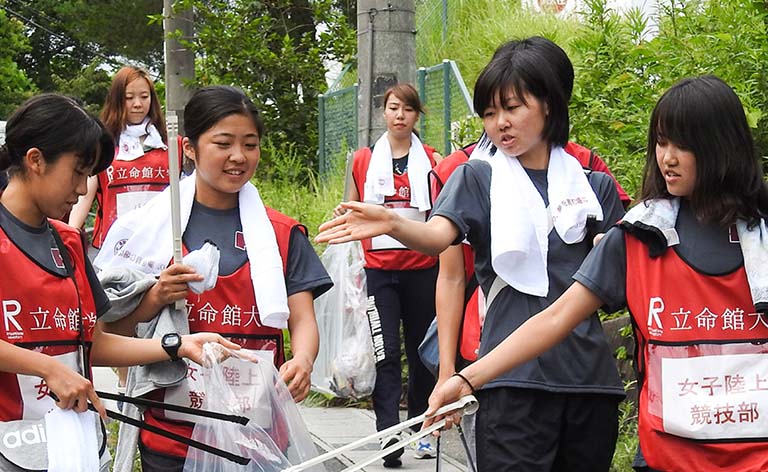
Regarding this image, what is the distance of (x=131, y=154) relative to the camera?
23.8ft

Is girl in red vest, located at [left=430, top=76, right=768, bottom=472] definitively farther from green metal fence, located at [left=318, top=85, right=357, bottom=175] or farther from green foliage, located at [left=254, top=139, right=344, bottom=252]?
green metal fence, located at [left=318, top=85, right=357, bottom=175]

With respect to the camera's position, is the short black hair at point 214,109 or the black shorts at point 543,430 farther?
the short black hair at point 214,109

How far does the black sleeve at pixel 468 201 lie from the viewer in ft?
12.4

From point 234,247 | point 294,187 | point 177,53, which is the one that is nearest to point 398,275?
point 234,247

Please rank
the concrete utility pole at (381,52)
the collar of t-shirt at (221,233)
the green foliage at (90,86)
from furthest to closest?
the green foliage at (90,86) → the concrete utility pole at (381,52) → the collar of t-shirt at (221,233)

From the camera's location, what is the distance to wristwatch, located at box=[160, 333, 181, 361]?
141 inches

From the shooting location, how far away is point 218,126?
Answer: 392cm

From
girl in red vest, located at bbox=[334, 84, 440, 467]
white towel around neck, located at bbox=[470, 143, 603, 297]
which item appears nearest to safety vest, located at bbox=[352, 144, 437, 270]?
girl in red vest, located at bbox=[334, 84, 440, 467]

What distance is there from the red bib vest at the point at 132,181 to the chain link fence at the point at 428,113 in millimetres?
3049

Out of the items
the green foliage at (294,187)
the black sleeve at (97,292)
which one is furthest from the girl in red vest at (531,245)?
the green foliage at (294,187)

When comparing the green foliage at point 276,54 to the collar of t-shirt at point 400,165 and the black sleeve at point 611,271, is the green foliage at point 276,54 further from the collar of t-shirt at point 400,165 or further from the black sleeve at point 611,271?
the black sleeve at point 611,271


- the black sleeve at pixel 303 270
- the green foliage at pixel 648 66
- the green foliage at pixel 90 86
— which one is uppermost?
the green foliage at pixel 90 86

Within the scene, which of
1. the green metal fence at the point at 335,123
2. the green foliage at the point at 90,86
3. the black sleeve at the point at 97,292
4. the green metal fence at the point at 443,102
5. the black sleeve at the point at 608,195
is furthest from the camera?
the green foliage at the point at 90,86

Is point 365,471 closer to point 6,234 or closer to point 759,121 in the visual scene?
point 759,121
